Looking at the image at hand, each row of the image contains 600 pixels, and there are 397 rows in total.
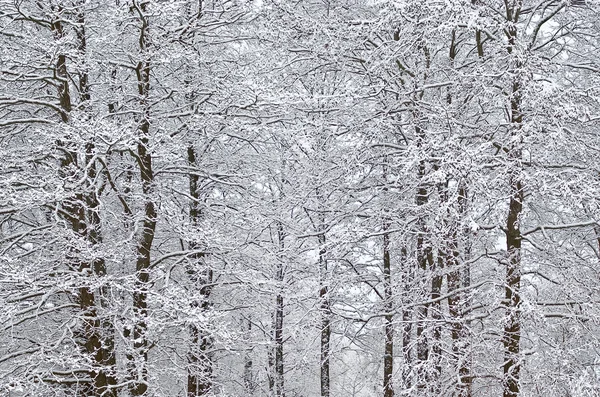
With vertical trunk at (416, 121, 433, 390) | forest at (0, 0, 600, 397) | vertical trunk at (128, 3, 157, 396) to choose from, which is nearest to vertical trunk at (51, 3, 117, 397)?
forest at (0, 0, 600, 397)

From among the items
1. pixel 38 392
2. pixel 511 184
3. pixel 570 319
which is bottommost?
pixel 38 392

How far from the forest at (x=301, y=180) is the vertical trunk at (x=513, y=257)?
0.15 feet

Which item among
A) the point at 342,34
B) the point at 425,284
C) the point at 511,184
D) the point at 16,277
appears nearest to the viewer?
the point at 16,277

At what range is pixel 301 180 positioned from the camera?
10758 millimetres

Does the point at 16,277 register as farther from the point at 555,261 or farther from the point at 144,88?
the point at 555,261

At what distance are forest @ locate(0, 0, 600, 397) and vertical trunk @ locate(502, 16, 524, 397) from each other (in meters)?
0.05

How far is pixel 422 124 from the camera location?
920cm

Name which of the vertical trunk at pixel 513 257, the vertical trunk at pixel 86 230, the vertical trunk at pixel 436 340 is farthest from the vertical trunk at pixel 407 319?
the vertical trunk at pixel 86 230

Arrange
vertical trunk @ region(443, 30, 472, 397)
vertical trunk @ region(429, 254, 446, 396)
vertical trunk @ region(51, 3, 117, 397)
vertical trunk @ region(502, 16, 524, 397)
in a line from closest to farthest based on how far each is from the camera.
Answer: vertical trunk @ region(502, 16, 524, 397)
vertical trunk @ region(443, 30, 472, 397)
vertical trunk @ region(429, 254, 446, 396)
vertical trunk @ region(51, 3, 117, 397)

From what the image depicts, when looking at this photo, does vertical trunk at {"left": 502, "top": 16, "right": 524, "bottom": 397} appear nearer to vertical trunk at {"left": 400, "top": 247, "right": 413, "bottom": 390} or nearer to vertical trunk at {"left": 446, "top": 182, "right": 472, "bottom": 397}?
vertical trunk at {"left": 446, "top": 182, "right": 472, "bottom": 397}

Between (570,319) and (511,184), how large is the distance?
1826mm

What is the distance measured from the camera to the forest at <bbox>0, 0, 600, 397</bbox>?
7.02 metres

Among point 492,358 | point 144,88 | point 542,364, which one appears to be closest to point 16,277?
point 144,88

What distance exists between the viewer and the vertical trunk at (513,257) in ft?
22.5
